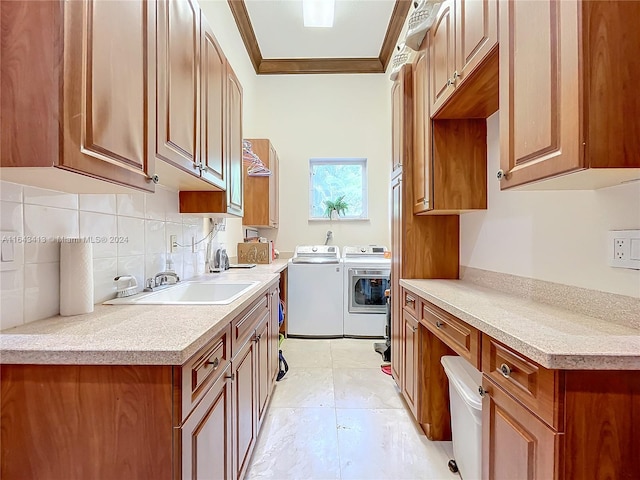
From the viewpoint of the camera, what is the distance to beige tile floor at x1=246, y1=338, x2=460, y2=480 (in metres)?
1.55

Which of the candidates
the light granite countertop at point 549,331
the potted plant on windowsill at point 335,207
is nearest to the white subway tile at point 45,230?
the light granite countertop at point 549,331

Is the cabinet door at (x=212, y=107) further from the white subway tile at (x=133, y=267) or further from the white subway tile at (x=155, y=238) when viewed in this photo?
the white subway tile at (x=133, y=267)

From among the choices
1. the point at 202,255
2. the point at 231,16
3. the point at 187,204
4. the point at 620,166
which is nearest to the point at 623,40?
the point at 620,166

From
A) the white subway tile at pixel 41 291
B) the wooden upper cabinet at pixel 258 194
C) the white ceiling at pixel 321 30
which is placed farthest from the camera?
the wooden upper cabinet at pixel 258 194

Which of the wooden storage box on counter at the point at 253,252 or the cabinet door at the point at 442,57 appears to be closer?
the cabinet door at the point at 442,57

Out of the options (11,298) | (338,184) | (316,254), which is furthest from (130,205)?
(338,184)

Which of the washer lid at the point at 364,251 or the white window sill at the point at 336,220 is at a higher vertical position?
the white window sill at the point at 336,220

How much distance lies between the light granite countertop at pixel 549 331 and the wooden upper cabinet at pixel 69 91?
4.00 feet

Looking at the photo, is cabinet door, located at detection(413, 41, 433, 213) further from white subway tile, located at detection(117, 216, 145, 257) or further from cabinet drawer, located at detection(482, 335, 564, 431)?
white subway tile, located at detection(117, 216, 145, 257)

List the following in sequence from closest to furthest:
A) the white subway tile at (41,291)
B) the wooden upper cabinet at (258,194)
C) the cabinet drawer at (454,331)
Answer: the white subway tile at (41,291), the cabinet drawer at (454,331), the wooden upper cabinet at (258,194)

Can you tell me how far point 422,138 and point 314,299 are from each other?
2157 mm

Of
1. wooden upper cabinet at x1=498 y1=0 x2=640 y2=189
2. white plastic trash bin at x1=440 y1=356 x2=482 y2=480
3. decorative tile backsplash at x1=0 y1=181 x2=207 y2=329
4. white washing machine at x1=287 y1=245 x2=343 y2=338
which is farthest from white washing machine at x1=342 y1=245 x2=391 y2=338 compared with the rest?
wooden upper cabinet at x1=498 y1=0 x2=640 y2=189

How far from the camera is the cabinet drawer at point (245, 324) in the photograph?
1.22 m

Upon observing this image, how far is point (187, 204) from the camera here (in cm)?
196
